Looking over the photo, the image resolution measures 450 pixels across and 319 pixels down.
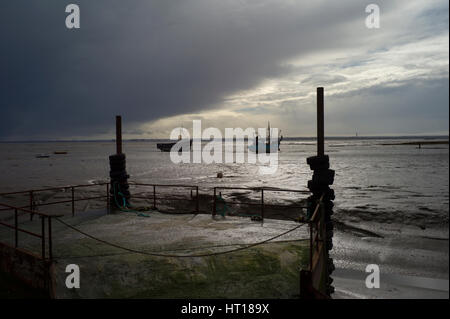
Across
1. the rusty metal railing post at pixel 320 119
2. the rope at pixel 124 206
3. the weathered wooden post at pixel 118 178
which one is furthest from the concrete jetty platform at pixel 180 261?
the weathered wooden post at pixel 118 178

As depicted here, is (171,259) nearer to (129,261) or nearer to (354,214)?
(129,261)

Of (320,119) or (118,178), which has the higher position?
(320,119)

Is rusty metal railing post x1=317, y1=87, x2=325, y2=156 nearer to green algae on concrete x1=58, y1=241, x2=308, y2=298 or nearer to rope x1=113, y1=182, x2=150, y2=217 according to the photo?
green algae on concrete x1=58, y1=241, x2=308, y2=298

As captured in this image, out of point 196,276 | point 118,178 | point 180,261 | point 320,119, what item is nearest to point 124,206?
point 118,178

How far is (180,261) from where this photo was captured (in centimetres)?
635

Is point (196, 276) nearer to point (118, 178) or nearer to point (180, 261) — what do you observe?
point (180, 261)

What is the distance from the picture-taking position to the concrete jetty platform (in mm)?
5363

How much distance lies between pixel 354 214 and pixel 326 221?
33.2 ft

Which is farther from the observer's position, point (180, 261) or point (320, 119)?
point (320, 119)

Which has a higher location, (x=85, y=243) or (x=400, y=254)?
(x=85, y=243)

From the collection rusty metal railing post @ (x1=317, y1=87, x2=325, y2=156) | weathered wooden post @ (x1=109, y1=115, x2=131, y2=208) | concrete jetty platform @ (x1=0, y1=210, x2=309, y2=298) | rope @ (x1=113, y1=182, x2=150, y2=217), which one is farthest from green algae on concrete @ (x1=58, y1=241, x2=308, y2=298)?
weathered wooden post @ (x1=109, y1=115, x2=131, y2=208)

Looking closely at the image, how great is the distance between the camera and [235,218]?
1054 centimetres

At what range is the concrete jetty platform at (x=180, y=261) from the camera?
5363 mm
